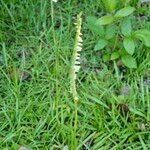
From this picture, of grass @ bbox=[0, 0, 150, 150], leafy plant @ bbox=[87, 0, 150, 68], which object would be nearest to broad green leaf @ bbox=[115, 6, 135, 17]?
leafy plant @ bbox=[87, 0, 150, 68]

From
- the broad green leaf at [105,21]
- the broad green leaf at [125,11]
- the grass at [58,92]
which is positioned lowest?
the grass at [58,92]

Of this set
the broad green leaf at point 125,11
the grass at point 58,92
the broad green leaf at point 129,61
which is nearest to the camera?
the grass at point 58,92

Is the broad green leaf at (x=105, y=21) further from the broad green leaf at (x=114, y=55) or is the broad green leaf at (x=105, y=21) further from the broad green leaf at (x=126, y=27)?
the broad green leaf at (x=114, y=55)

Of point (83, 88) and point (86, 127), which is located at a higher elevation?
point (83, 88)

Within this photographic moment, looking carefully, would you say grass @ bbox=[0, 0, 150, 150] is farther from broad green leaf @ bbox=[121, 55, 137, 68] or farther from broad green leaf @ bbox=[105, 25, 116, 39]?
broad green leaf @ bbox=[105, 25, 116, 39]

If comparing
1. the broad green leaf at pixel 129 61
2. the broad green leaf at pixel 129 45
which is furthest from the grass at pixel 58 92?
the broad green leaf at pixel 129 45

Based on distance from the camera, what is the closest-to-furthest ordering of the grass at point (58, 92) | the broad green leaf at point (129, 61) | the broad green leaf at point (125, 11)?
the grass at point (58, 92) < the broad green leaf at point (125, 11) < the broad green leaf at point (129, 61)

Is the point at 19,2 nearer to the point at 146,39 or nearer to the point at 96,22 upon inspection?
the point at 96,22

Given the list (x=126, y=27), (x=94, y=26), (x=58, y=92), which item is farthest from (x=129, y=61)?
(x=58, y=92)

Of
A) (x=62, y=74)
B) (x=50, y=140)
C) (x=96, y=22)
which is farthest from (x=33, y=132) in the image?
(x=96, y=22)
